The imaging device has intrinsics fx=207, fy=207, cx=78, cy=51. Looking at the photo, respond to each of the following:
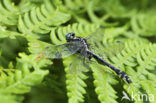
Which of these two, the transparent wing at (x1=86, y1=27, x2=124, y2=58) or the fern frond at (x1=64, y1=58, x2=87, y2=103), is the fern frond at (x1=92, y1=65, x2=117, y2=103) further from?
the transparent wing at (x1=86, y1=27, x2=124, y2=58)

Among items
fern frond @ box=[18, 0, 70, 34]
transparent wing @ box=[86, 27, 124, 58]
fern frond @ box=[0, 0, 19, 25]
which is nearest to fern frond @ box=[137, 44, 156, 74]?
transparent wing @ box=[86, 27, 124, 58]

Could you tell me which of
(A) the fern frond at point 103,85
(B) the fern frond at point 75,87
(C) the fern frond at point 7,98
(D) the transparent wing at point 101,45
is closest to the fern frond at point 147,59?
(D) the transparent wing at point 101,45

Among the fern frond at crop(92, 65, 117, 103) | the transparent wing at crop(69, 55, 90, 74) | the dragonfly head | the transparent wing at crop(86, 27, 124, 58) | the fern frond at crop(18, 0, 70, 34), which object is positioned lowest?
the fern frond at crop(92, 65, 117, 103)

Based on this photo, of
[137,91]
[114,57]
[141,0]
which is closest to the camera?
[137,91]

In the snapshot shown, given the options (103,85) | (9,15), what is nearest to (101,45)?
(103,85)

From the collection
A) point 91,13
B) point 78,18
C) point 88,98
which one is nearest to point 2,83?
point 88,98

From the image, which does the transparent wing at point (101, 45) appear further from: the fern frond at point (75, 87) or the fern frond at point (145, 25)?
the fern frond at point (145, 25)

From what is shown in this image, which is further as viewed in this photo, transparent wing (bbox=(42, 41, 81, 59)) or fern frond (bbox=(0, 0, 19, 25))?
fern frond (bbox=(0, 0, 19, 25))

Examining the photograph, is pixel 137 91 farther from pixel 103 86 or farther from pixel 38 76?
pixel 38 76
